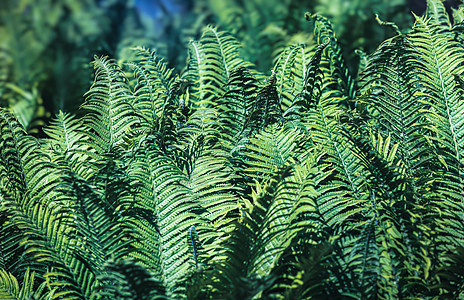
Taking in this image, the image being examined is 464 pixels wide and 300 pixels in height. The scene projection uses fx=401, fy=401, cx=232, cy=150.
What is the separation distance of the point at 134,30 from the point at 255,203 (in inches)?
119

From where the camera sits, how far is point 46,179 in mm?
1619

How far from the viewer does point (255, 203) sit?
117cm

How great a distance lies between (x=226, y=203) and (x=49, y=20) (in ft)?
9.49

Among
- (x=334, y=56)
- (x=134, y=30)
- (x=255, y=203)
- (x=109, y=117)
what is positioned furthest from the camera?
(x=134, y=30)

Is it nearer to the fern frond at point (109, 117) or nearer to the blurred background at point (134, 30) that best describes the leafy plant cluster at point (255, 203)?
the fern frond at point (109, 117)

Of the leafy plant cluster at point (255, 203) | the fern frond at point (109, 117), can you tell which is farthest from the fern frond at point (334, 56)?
the fern frond at point (109, 117)

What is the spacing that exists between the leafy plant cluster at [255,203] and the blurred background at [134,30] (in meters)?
1.28

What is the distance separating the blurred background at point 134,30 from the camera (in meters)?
2.94

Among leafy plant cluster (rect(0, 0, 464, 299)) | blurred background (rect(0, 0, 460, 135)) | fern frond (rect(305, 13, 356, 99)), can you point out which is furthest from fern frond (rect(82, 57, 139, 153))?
blurred background (rect(0, 0, 460, 135))

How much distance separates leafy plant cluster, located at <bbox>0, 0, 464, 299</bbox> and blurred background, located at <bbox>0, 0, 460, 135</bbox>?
4.20ft

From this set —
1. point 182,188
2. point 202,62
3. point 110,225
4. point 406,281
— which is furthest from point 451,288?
point 202,62

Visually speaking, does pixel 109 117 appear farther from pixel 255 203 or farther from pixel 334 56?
pixel 334 56

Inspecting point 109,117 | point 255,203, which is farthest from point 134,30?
point 255,203

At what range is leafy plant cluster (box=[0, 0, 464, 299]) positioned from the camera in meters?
1.10
